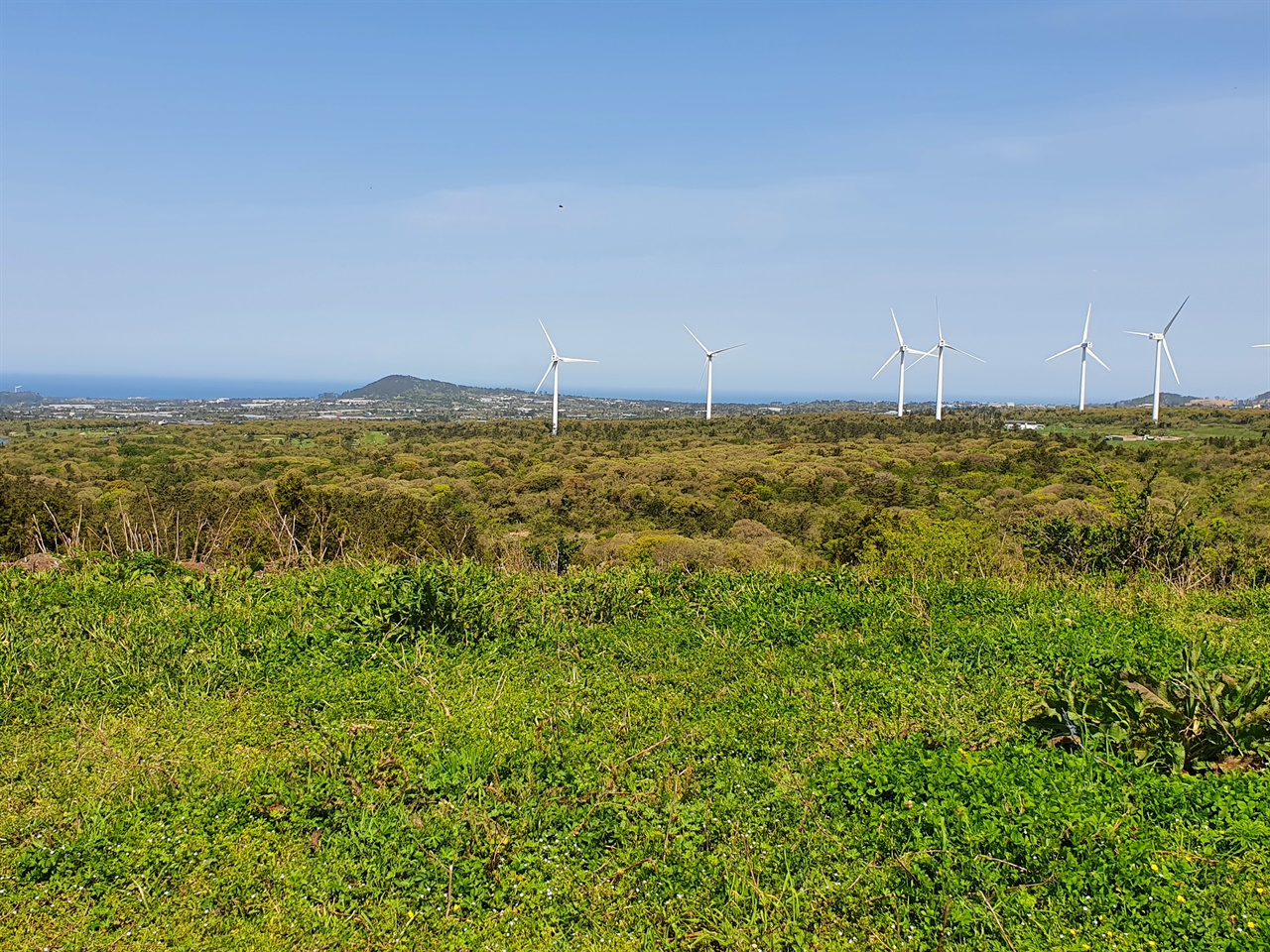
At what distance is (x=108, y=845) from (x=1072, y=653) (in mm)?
6183

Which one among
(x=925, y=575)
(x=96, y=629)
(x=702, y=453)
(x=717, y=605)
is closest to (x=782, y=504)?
(x=702, y=453)

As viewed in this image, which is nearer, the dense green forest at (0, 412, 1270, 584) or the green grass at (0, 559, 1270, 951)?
the green grass at (0, 559, 1270, 951)

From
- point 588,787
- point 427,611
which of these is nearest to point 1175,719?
point 588,787

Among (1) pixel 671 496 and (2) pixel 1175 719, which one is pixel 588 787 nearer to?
(2) pixel 1175 719

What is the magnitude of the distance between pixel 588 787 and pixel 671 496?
82.1 ft

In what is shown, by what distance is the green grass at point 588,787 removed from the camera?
345 centimetres

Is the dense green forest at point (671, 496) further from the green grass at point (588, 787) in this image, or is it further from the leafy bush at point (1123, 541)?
the green grass at point (588, 787)

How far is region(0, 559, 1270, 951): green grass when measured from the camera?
136 inches

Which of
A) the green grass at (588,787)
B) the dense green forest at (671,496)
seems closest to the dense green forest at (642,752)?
the green grass at (588,787)

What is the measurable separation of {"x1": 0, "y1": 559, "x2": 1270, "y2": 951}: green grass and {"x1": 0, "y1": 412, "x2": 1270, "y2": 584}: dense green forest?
11.2ft

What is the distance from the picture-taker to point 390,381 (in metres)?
170

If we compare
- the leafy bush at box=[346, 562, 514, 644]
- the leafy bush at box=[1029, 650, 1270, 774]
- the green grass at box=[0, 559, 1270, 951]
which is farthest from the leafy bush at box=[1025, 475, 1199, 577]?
A: the leafy bush at box=[346, 562, 514, 644]

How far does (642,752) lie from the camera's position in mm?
4902

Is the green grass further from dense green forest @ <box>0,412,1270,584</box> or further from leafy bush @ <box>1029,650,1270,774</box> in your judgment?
dense green forest @ <box>0,412,1270,584</box>
